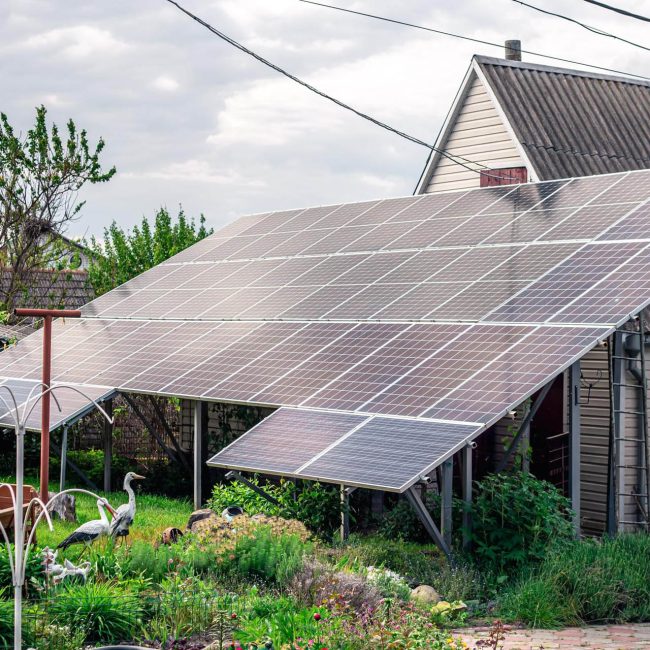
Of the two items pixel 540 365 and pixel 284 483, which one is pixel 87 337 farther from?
pixel 540 365

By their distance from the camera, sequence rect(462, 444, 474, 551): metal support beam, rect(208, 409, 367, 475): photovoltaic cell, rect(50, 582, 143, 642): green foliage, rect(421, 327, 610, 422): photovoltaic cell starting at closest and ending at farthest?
rect(50, 582, 143, 642): green foliage → rect(462, 444, 474, 551): metal support beam → rect(421, 327, 610, 422): photovoltaic cell → rect(208, 409, 367, 475): photovoltaic cell

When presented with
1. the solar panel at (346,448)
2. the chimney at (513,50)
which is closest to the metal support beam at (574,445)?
the solar panel at (346,448)

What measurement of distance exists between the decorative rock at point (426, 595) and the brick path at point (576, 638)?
69 centimetres

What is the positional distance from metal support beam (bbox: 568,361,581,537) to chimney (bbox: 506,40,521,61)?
15.1 metres

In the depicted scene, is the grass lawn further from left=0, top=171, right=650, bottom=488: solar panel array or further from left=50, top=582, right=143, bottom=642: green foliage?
left=50, top=582, right=143, bottom=642: green foliage

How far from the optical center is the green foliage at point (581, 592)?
37.0 ft

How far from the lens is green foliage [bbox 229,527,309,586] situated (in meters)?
11.2

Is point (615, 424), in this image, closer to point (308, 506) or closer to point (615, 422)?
point (615, 422)

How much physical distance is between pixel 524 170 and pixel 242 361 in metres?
8.50

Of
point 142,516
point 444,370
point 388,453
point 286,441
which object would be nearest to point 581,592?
point 388,453

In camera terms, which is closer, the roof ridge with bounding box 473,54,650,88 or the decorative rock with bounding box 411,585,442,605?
the decorative rock with bounding box 411,585,442,605

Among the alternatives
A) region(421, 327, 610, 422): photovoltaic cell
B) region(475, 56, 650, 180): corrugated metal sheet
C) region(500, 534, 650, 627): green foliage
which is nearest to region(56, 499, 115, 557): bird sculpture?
region(421, 327, 610, 422): photovoltaic cell

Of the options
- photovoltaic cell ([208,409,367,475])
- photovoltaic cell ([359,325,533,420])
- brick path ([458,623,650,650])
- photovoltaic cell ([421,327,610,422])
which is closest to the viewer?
brick path ([458,623,650,650])

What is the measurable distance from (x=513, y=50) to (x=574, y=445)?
15.9 metres
